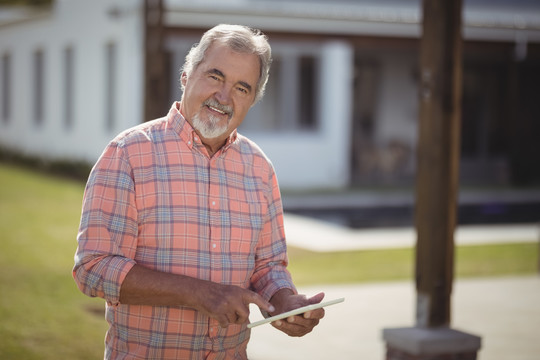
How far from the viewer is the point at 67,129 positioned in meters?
23.2

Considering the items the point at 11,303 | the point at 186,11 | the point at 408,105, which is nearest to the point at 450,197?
the point at 11,303

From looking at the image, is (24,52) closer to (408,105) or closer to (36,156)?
(36,156)

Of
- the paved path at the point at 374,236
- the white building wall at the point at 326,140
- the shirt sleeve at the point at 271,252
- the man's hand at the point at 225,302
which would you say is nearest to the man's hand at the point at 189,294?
the man's hand at the point at 225,302

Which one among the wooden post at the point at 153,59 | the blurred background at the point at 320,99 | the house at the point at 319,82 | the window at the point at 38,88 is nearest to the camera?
the wooden post at the point at 153,59

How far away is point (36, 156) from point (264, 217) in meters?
22.0

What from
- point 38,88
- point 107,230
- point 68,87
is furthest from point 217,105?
point 38,88

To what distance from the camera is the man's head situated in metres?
2.90

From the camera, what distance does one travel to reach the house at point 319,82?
64.4 feet

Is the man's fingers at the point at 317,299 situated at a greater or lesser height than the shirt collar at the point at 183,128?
lesser

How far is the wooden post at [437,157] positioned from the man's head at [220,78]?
2528 millimetres

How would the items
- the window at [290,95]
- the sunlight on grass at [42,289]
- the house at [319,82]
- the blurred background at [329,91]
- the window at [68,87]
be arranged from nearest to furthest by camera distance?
the sunlight on grass at [42,289] → the blurred background at [329,91] → the house at [319,82] → the window at [290,95] → the window at [68,87]

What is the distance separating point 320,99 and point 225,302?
59.8ft

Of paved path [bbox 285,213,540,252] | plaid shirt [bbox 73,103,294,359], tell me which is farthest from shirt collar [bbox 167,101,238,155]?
paved path [bbox 285,213,540,252]

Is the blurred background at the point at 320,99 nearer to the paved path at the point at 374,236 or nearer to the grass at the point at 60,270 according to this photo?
the grass at the point at 60,270
